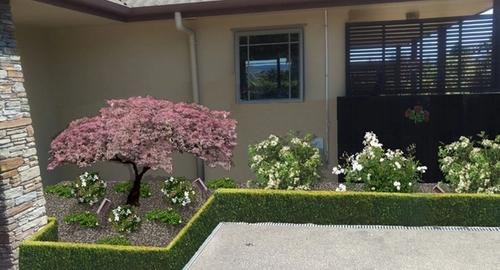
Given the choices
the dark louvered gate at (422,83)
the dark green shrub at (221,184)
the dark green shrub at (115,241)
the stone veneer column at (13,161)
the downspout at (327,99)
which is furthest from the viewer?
the downspout at (327,99)

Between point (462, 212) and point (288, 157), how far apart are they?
10.5ft

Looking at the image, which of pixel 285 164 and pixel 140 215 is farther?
pixel 285 164

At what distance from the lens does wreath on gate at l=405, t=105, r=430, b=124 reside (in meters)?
9.45

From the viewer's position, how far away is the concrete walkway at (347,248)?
236 inches

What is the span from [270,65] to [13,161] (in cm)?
→ 600

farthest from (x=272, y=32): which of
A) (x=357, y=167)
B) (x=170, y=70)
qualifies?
(x=357, y=167)

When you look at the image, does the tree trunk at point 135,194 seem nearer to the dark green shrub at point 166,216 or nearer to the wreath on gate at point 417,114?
the dark green shrub at point 166,216

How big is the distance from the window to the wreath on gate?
98.7 inches

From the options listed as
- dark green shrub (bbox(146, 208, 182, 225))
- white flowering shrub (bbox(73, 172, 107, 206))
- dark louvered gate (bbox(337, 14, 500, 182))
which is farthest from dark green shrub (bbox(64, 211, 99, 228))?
dark louvered gate (bbox(337, 14, 500, 182))

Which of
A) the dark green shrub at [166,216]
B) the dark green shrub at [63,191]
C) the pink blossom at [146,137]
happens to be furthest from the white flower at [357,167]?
the dark green shrub at [63,191]

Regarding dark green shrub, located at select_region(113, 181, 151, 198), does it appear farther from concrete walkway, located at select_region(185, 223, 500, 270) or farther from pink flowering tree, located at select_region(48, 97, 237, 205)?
concrete walkway, located at select_region(185, 223, 500, 270)

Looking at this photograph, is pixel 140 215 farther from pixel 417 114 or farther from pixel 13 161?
pixel 417 114

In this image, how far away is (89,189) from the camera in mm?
8570

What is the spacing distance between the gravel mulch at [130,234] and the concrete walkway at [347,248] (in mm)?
763
